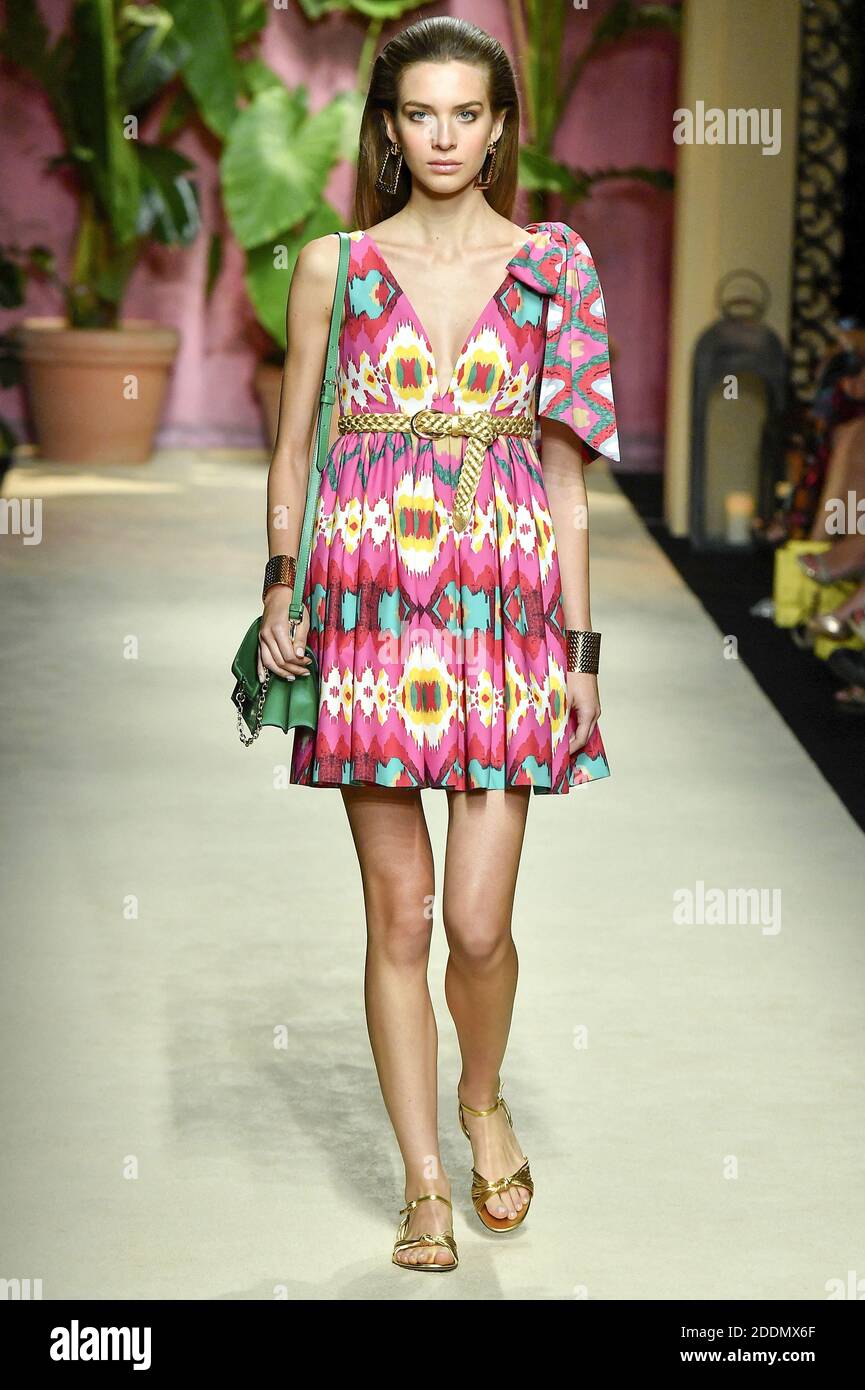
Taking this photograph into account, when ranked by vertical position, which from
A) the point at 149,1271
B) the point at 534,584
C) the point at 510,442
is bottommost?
the point at 149,1271

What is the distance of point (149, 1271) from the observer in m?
2.43

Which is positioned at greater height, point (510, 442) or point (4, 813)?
point (510, 442)

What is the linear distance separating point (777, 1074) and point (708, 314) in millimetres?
5894

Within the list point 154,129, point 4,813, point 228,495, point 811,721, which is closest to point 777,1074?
point 4,813

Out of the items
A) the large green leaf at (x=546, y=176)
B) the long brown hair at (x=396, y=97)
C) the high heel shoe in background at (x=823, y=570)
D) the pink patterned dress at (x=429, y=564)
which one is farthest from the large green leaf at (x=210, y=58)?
the pink patterned dress at (x=429, y=564)

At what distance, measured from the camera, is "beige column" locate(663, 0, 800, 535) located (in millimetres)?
8234

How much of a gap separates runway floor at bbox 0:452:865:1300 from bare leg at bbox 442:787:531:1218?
10cm

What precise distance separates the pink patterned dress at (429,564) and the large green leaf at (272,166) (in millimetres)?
7984

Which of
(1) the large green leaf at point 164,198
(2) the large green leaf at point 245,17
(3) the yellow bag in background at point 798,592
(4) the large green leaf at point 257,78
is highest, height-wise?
(2) the large green leaf at point 245,17

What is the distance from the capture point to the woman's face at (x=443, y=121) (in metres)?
Result: 2.30

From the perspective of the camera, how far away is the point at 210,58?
10.2 m

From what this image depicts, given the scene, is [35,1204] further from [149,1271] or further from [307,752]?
[307,752]

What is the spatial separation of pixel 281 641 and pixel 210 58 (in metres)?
8.38

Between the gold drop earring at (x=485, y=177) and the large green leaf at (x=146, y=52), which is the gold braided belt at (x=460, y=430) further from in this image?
the large green leaf at (x=146, y=52)
